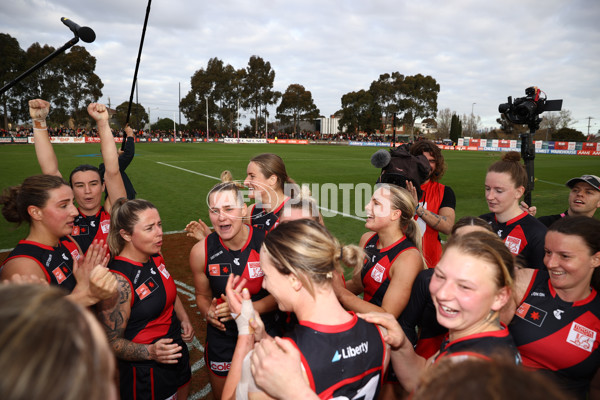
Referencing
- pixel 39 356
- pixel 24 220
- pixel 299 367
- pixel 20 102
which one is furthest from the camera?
pixel 20 102

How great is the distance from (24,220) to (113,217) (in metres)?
0.76

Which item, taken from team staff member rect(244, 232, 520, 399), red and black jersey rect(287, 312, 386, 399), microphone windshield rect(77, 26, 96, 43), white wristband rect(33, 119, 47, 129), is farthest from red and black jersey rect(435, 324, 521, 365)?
white wristband rect(33, 119, 47, 129)

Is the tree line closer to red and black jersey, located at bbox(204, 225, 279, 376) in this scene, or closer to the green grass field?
the green grass field

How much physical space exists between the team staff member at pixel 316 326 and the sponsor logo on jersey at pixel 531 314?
4.35 feet

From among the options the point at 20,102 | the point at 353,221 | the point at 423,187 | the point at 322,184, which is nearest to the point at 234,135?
the point at 20,102

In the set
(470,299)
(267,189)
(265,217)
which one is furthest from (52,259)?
(470,299)

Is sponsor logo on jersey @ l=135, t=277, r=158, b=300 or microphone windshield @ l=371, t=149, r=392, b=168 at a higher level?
microphone windshield @ l=371, t=149, r=392, b=168

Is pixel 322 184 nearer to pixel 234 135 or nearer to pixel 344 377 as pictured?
pixel 344 377

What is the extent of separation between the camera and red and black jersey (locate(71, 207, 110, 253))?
14.0 feet

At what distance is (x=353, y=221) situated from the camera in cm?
1009

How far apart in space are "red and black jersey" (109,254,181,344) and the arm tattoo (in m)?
0.06

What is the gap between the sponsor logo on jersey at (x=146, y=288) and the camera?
293 cm

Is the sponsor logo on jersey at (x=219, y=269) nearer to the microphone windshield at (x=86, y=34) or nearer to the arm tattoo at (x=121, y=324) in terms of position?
the arm tattoo at (x=121, y=324)

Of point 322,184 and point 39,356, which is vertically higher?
point 39,356
